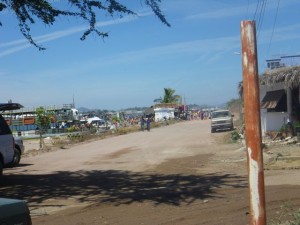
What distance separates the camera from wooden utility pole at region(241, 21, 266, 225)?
13.0 ft

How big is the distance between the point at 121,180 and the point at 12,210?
9668mm

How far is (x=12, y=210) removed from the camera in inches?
140

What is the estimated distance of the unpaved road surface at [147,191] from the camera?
823 cm

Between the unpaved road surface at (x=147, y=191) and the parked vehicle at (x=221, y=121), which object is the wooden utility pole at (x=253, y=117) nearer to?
the unpaved road surface at (x=147, y=191)

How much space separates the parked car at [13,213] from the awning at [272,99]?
1956cm

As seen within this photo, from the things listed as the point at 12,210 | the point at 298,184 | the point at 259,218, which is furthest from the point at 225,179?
the point at 12,210

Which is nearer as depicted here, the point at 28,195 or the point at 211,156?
the point at 28,195

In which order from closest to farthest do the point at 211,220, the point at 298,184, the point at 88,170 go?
the point at 211,220, the point at 298,184, the point at 88,170

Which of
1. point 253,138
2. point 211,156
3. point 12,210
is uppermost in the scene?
point 253,138

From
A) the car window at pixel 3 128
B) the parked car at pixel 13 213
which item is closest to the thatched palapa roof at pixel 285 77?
the car window at pixel 3 128

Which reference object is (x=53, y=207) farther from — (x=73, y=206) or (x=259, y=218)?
(x=259, y=218)

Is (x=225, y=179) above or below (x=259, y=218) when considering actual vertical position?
below

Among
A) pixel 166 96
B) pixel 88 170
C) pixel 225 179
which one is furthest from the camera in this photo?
pixel 166 96

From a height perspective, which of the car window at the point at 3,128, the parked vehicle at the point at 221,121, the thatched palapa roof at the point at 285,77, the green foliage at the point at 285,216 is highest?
the thatched palapa roof at the point at 285,77
